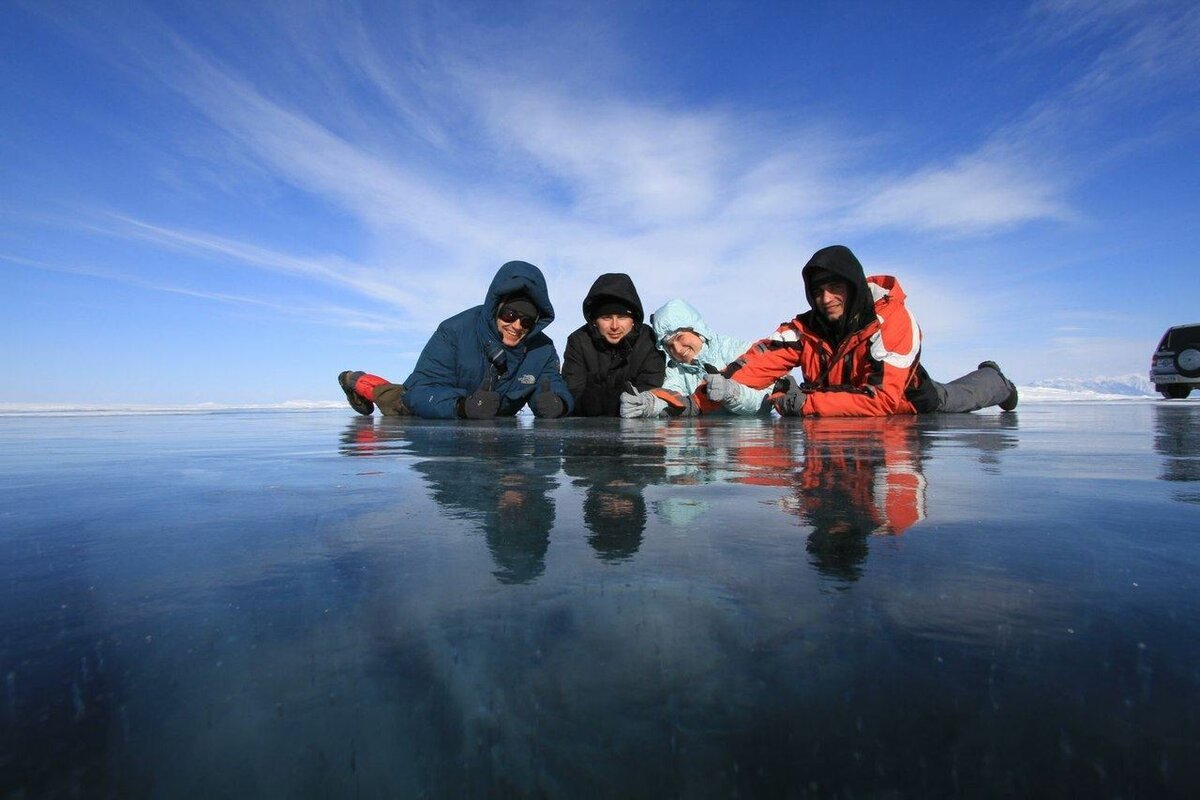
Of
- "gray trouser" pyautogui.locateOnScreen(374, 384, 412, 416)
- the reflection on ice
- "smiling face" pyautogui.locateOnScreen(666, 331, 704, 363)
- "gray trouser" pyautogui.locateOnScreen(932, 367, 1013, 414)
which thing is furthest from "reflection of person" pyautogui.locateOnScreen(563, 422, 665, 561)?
"gray trouser" pyautogui.locateOnScreen(932, 367, 1013, 414)

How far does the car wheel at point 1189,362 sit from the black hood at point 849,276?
1190cm

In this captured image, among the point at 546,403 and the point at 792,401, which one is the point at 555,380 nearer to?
the point at 546,403

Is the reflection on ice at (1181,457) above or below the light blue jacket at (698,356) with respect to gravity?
below

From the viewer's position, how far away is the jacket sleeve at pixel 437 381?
6.40m

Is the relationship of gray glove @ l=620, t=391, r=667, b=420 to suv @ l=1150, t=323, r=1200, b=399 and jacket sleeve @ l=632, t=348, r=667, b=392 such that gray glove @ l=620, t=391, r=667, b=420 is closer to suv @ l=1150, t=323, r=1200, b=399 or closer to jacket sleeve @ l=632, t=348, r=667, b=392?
jacket sleeve @ l=632, t=348, r=667, b=392

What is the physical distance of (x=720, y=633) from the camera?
2.25 feet

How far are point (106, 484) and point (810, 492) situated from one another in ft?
6.61

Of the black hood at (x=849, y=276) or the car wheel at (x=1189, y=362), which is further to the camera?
the car wheel at (x=1189, y=362)

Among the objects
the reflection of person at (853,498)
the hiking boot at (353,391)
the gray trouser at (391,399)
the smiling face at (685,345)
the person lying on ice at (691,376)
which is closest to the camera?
the reflection of person at (853,498)

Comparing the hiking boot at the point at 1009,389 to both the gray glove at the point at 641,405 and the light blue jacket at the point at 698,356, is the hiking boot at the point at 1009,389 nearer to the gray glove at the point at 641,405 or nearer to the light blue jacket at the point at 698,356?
the light blue jacket at the point at 698,356

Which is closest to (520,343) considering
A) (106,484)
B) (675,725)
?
(106,484)

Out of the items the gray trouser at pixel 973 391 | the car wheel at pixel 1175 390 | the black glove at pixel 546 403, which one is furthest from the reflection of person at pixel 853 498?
the car wheel at pixel 1175 390

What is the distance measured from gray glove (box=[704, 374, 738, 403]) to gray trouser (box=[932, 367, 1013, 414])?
2.19 meters

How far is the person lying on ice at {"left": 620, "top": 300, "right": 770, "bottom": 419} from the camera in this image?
6.19m
